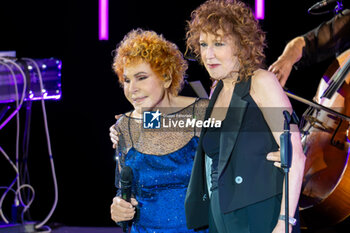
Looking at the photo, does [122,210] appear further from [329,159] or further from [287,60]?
[287,60]

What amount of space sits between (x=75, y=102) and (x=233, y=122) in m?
2.69

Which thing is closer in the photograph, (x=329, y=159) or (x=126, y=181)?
(x=126, y=181)

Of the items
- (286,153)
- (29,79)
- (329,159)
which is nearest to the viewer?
(286,153)

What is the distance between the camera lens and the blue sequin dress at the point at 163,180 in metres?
1.92

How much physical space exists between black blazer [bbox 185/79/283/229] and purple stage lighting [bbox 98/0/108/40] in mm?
2436

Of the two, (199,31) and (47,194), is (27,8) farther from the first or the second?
(199,31)

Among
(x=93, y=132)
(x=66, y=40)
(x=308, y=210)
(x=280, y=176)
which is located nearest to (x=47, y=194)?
(x=93, y=132)

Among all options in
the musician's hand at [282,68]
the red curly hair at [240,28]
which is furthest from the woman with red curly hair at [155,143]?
the musician's hand at [282,68]

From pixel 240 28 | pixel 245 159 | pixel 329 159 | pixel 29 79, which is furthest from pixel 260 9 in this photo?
pixel 245 159

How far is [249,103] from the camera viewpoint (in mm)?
1489

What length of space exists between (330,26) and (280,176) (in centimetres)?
155

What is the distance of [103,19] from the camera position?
12.3ft

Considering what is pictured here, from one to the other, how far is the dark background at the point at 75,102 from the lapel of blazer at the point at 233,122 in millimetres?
2227

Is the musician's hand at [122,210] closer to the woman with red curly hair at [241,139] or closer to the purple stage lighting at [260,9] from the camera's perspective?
the woman with red curly hair at [241,139]
